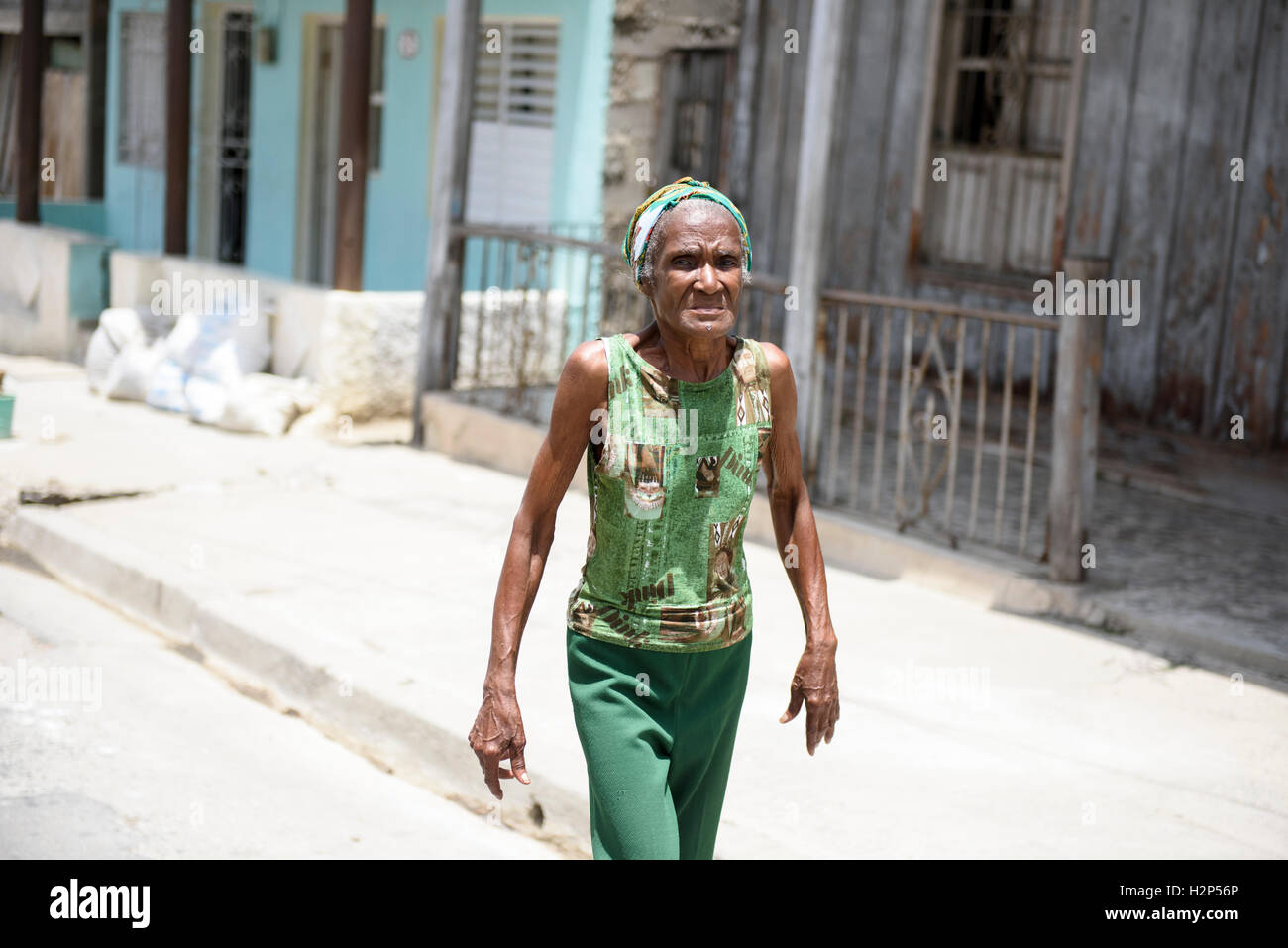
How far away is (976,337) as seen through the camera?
9.12 m

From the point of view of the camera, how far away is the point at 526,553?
9.32ft

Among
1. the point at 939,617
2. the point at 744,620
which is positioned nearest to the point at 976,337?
the point at 939,617

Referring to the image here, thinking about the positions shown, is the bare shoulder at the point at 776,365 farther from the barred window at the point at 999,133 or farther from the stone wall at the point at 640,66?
the stone wall at the point at 640,66

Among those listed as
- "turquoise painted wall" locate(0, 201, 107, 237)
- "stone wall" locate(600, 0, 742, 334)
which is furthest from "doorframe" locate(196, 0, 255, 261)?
"stone wall" locate(600, 0, 742, 334)

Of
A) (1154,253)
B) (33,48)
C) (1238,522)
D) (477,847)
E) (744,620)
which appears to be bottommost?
(477,847)

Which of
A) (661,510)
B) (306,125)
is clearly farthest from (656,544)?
(306,125)

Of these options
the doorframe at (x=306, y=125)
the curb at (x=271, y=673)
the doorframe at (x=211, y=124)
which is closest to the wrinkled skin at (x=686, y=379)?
the curb at (x=271, y=673)

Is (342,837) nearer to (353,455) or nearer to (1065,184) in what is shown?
(353,455)

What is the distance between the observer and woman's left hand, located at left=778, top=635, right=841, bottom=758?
2.95 m

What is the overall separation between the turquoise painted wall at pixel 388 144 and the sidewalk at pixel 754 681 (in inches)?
150

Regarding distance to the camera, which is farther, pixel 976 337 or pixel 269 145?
pixel 269 145

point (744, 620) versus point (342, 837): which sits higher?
point (744, 620)

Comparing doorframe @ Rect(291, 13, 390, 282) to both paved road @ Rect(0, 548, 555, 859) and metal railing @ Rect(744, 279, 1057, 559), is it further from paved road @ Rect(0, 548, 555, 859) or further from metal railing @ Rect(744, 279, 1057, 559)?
paved road @ Rect(0, 548, 555, 859)

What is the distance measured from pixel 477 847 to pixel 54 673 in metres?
1.99
